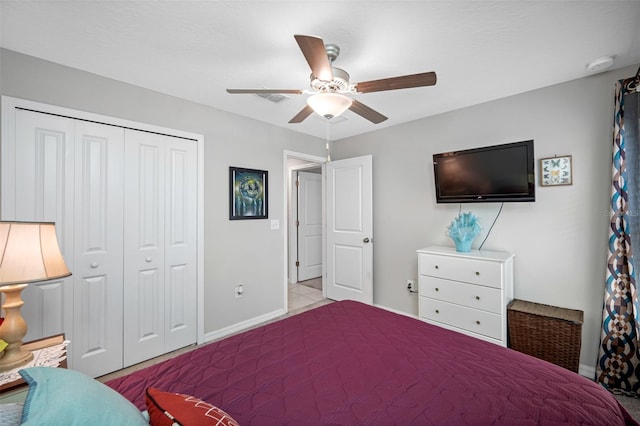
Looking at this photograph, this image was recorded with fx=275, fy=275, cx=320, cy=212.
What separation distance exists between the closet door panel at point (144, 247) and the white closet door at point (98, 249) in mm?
60

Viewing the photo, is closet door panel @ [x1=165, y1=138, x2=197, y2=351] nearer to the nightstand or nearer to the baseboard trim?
the baseboard trim

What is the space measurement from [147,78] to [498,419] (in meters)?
3.08

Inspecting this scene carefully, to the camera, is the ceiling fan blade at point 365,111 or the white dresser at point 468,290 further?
the white dresser at point 468,290

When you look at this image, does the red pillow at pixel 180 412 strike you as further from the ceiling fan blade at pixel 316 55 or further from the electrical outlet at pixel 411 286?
the electrical outlet at pixel 411 286

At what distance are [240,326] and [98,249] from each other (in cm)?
163

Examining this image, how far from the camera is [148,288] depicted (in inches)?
98.8

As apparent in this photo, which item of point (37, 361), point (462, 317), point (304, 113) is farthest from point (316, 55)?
point (462, 317)

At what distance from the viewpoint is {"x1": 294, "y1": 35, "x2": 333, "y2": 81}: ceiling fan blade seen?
1.27 m

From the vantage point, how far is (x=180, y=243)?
2.71 metres

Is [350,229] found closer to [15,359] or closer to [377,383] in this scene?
[377,383]

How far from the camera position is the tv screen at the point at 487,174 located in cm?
241

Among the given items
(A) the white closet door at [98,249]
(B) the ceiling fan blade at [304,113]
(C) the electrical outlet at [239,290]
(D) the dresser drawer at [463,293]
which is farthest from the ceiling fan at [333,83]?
(C) the electrical outlet at [239,290]

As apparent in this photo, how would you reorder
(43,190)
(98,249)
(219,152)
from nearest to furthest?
(43,190), (98,249), (219,152)

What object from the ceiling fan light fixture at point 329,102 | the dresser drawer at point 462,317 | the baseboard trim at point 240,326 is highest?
the ceiling fan light fixture at point 329,102
